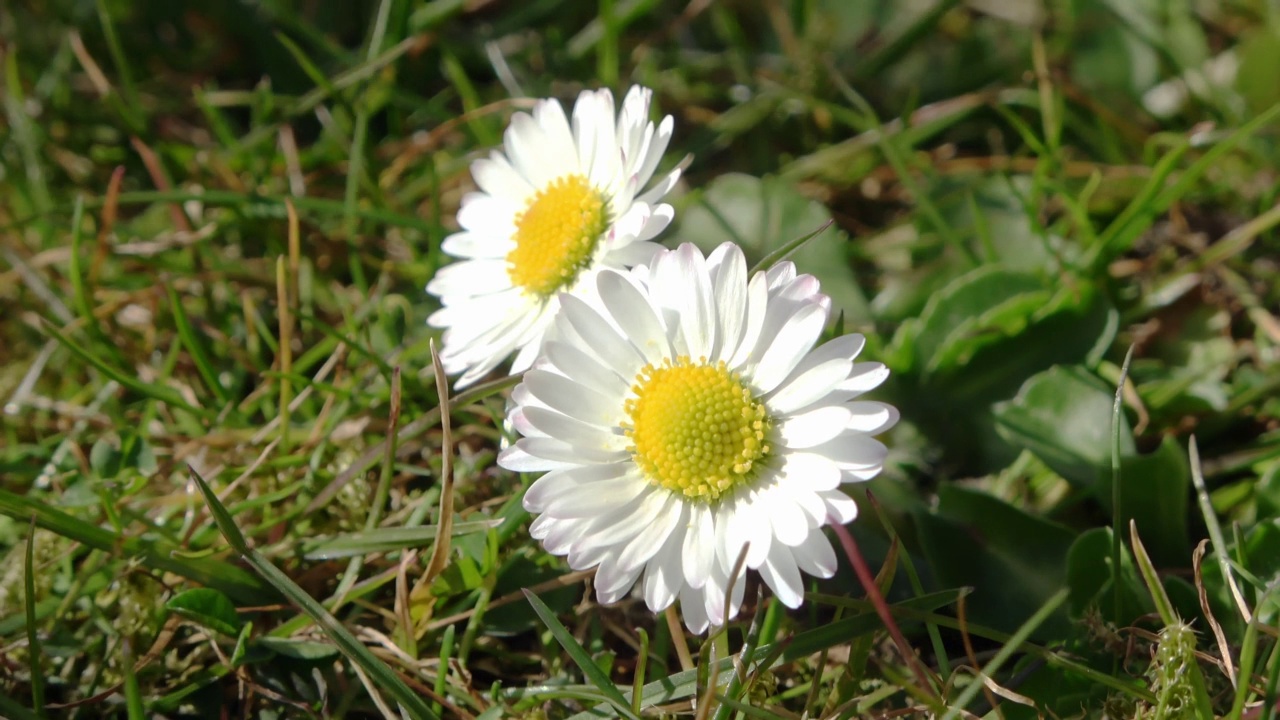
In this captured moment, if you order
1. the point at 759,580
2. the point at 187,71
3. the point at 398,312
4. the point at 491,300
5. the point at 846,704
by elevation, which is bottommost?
the point at 846,704

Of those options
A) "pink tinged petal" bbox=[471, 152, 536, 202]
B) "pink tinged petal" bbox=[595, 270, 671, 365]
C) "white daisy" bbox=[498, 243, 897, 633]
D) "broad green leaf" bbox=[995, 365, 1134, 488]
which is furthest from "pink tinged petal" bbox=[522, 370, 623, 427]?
"broad green leaf" bbox=[995, 365, 1134, 488]

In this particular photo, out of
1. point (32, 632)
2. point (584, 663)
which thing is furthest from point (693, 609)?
point (32, 632)

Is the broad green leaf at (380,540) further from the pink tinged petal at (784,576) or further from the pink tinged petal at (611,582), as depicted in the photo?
the pink tinged petal at (784,576)

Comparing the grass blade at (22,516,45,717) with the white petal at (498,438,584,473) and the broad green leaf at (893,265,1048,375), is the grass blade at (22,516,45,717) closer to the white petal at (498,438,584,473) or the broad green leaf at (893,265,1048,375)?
the white petal at (498,438,584,473)

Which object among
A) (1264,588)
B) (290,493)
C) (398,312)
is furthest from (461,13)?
(1264,588)

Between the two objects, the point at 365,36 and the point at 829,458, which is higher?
the point at 365,36

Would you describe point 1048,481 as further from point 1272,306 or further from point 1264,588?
point 1272,306
